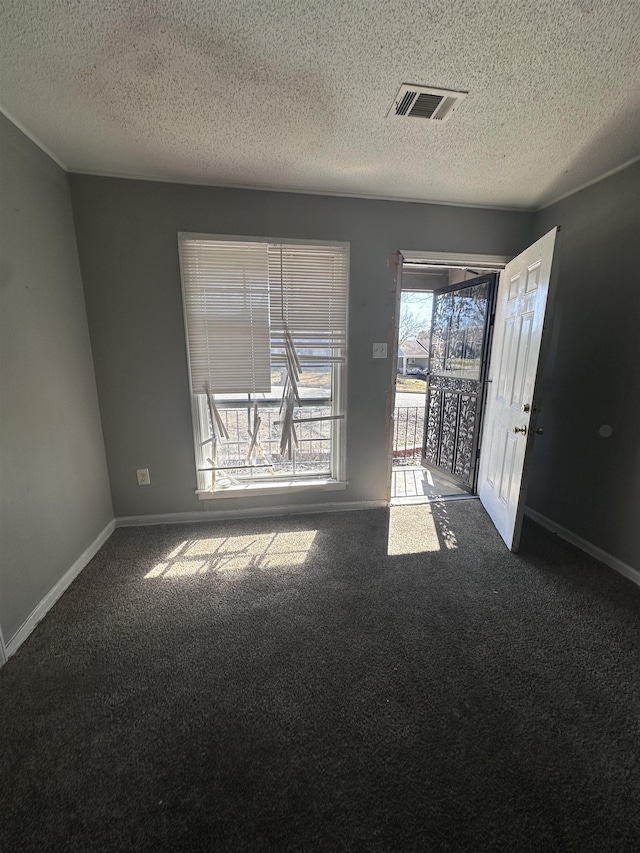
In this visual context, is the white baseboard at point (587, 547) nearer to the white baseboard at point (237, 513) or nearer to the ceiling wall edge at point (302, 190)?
the white baseboard at point (237, 513)

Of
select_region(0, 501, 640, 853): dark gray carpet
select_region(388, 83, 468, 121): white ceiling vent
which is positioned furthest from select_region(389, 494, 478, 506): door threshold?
select_region(388, 83, 468, 121): white ceiling vent

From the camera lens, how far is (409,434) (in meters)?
5.40

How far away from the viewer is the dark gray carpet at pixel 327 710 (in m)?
0.96

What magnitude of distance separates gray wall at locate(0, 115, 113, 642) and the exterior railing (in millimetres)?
3700

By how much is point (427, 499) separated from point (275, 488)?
55.5 inches

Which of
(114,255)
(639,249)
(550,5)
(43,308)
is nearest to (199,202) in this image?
(114,255)

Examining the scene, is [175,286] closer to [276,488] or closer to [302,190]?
[302,190]

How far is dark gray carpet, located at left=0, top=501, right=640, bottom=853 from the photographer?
96 centimetres

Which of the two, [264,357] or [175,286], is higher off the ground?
[175,286]

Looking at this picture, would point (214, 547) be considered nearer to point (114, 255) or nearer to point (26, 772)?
point (26, 772)

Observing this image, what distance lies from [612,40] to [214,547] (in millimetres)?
3054

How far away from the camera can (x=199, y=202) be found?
2.25 m

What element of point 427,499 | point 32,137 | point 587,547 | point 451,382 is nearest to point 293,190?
point 32,137

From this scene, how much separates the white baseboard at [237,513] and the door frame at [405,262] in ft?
2.00
